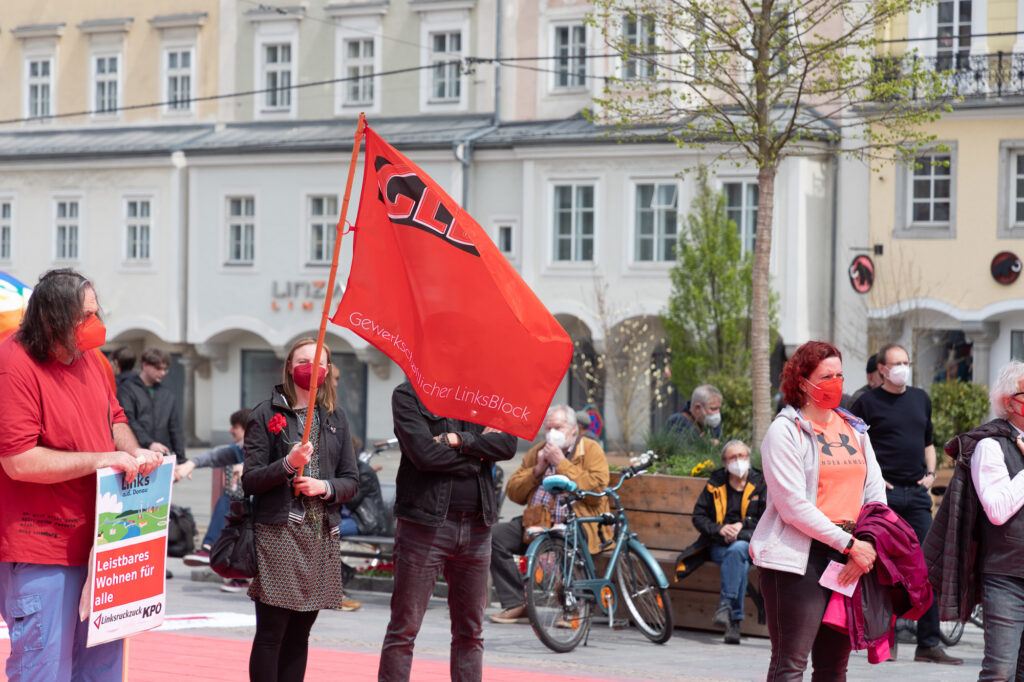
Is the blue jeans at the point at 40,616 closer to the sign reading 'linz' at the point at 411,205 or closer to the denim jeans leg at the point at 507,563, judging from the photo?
the sign reading 'linz' at the point at 411,205

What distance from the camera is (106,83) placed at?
135ft

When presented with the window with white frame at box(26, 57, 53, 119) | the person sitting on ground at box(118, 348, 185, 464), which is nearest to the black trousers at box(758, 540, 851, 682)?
the person sitting on ground at box(118, 348, 185, 464)

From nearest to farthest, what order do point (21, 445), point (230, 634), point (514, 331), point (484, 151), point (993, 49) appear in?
point (21, 445) < point (514, 331) < point (230, 634) < point (993, 49) < point (484, 151)

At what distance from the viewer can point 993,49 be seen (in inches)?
1165

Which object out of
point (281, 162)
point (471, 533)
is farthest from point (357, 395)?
point (471, 533)

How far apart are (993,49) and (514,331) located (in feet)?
83.2

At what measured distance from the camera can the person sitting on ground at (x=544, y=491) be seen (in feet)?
36.4

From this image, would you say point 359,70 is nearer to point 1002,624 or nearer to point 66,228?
point 66,228

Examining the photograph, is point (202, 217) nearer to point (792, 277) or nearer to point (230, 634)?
point (792, 277)

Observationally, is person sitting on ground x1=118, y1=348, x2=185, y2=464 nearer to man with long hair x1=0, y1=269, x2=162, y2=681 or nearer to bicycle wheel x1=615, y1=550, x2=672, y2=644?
bicycle wheel x1=615, y1=550, x2=672, y2=644

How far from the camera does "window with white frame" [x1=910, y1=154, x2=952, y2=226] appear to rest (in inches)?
1193

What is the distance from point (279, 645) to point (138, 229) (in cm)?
3427

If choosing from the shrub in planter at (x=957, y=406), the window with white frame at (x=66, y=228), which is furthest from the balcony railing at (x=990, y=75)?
the window with white frame at (x=66, y=228)

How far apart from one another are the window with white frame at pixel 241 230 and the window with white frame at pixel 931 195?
1642cm
